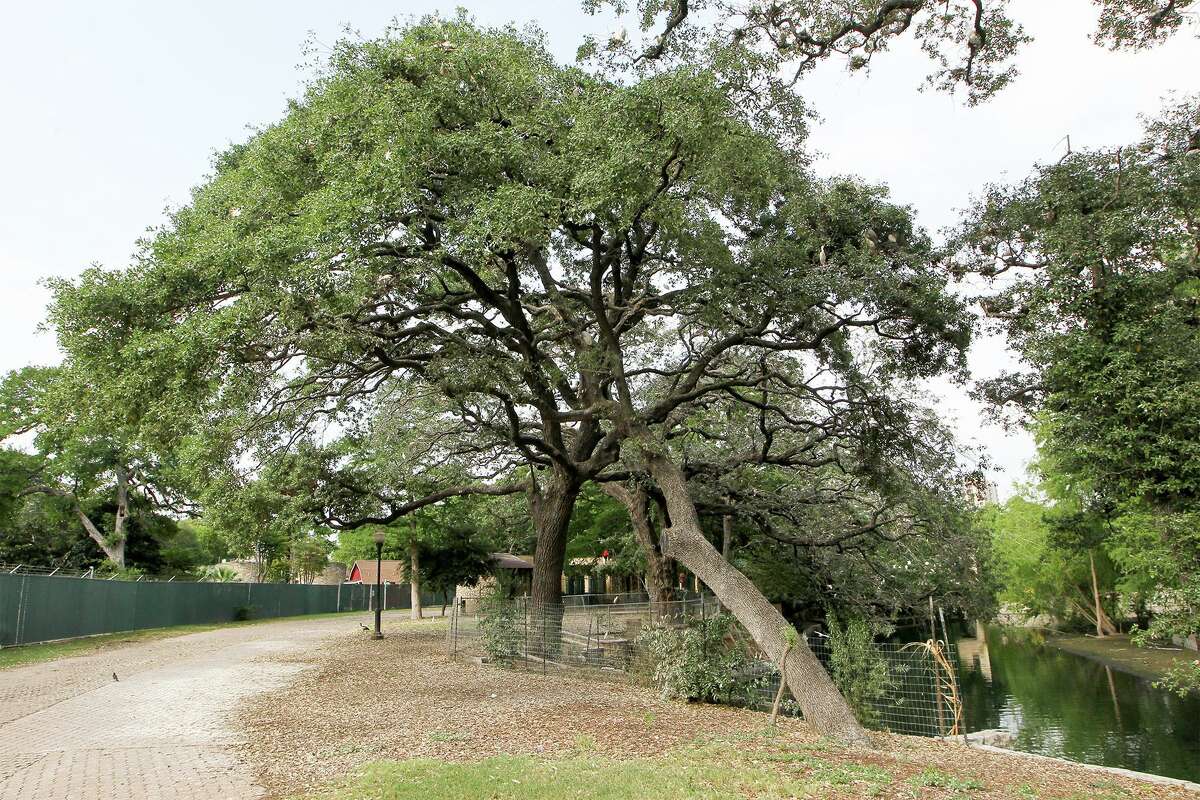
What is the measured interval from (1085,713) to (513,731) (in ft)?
49.2

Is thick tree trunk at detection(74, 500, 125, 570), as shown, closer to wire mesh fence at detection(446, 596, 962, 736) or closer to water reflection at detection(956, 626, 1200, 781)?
wire mesh fence at detection(446, 596, 962, 736)

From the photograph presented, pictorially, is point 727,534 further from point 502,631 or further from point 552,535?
point 502,631

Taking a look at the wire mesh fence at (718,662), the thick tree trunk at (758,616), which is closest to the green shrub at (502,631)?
the wire mesh fence at (718,662)

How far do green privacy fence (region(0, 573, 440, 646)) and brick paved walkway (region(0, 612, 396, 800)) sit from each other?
225cm

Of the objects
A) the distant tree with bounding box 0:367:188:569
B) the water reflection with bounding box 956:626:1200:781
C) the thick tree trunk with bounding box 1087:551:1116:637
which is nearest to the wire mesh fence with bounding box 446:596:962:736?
the water reflection with bounding box 956:626:1200:781

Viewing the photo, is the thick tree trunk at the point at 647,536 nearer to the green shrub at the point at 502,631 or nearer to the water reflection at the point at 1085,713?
the green shrub at the point at 502,631

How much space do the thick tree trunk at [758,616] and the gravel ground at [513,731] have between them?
36cm

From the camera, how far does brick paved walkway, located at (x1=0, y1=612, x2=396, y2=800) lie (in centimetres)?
667

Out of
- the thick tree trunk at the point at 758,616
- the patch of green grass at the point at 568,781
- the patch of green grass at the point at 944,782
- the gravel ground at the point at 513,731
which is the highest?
the thick tree trunk at the point at 758,616

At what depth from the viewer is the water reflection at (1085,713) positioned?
42.4 feet

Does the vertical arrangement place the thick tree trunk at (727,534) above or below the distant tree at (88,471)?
below

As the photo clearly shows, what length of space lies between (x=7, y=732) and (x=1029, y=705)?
66.6ft

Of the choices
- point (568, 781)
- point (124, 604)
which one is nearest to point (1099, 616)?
point (568, 781)

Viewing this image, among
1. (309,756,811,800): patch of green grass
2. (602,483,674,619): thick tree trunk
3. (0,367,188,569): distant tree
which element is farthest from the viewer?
(0,367,188,569): distant tree
